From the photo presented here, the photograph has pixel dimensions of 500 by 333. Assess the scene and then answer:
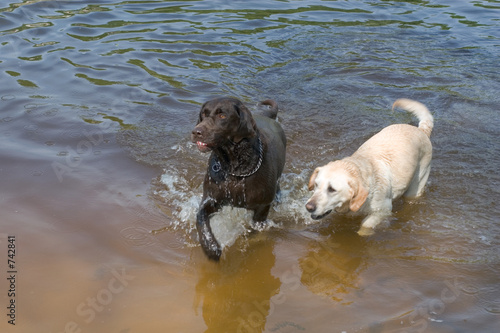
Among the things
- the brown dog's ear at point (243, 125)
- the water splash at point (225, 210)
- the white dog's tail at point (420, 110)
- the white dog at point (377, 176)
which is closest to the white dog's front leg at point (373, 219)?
the white dog at point (377, 176)

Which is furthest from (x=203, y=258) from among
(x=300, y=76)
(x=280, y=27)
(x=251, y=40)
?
(x=280, y=27)

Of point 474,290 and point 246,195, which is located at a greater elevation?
point 246,195

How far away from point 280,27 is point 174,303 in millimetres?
10432

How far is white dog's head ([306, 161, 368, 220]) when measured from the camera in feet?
18.1

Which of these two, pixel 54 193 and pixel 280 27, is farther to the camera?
pixel 280 27

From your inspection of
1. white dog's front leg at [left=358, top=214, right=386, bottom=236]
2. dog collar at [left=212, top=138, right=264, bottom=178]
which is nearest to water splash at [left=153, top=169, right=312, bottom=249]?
dog collar at [left=212, top=138, right=264, bottom=178]

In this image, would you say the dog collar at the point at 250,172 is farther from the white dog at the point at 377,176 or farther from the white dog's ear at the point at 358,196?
the white dog's ear at the point at 358,196

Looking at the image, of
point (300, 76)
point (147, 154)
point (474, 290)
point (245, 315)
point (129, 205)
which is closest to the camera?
point (245, 315)

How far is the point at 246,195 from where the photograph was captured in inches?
221

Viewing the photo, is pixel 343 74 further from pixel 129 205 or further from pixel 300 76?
pixel 129 205

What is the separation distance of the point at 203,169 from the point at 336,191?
250 cm

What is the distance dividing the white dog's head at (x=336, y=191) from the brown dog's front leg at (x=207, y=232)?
0.95 metres

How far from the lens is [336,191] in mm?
5527

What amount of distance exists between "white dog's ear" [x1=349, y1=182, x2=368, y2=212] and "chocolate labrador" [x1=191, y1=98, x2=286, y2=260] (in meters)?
0.83
